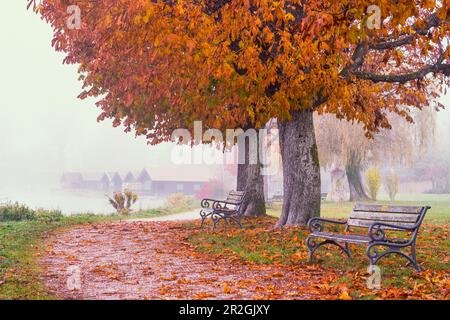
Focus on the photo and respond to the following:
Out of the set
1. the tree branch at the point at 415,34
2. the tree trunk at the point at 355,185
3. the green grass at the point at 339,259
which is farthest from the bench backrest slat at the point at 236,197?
the tree trunk at the point at 355,185

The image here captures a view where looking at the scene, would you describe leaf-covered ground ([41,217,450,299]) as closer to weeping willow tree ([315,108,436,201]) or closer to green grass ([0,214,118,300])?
green grass ([0,214,118,300])

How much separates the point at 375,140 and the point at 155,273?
24678 mm

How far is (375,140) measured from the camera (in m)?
31.4

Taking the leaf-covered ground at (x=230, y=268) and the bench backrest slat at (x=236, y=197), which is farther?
the bench backrest slat at (x=236, y=197)

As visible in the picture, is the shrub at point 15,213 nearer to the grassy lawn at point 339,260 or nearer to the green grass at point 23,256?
the green grass at point 23,256

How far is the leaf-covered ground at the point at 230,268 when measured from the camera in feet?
23.7

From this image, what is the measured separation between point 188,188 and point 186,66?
53.4 metres

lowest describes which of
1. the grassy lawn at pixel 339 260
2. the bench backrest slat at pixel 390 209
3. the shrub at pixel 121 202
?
the grassy lawn at pixel 339 260

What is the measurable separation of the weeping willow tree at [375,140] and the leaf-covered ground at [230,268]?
16255 mm

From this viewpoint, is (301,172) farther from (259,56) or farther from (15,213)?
(15,213)

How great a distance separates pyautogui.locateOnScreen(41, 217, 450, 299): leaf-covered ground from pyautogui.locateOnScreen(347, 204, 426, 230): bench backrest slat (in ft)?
2.28

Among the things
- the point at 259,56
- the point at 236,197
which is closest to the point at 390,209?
the point at 259,56

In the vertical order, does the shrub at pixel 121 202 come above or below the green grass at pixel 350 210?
above

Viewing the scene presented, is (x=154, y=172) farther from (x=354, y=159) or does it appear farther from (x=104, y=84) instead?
(x=104, y=84)
